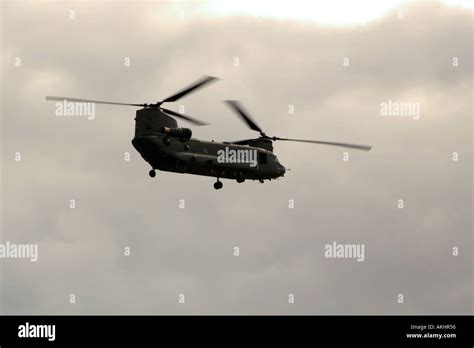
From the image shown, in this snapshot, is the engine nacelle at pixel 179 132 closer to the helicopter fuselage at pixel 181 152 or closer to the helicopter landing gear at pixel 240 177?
the helicopter fuselage at pixel 181 152

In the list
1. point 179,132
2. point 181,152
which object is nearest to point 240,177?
point 181,152

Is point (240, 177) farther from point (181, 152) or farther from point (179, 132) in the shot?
point (179, 132)

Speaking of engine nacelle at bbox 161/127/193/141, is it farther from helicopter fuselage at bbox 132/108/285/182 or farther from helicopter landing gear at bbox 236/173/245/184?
helicopter landing gear at bbox 236/173/245/184

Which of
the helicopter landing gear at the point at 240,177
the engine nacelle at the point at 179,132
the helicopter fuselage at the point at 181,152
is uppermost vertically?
the engine nacelle at the point at 179,132

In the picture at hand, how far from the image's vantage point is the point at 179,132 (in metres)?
148
